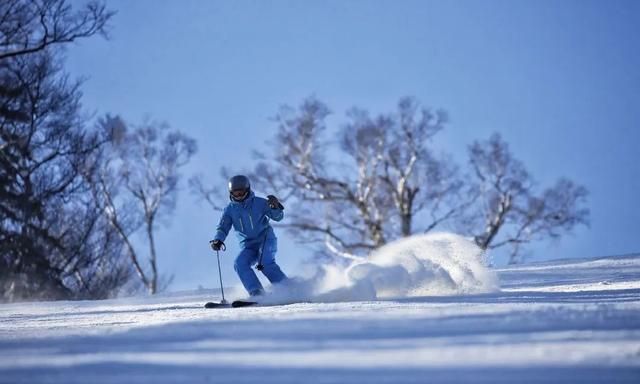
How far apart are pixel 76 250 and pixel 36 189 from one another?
75.4 inches

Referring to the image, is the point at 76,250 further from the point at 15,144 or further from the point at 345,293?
the point at 345,293

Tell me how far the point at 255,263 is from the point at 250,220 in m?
0.42

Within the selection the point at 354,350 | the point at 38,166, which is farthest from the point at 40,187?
the point at 354,350

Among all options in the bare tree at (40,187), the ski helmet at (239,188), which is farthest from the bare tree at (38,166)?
the ski helmet at (239,188)

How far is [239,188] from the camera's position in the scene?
21.4 feet

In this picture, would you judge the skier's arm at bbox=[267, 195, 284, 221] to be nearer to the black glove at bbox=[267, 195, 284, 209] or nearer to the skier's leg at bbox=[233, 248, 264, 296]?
the black glove at bbox=[267, 195, 284, 209]

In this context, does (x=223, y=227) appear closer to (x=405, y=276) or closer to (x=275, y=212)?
(x=275, y=212)

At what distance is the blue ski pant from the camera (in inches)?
246

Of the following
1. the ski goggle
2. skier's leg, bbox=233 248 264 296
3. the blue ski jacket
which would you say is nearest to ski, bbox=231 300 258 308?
skier's leg, bbox=233 248 264 296

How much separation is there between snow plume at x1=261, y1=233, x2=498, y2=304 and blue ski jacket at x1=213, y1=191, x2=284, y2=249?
0.72 metres

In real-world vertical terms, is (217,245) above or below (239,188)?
below

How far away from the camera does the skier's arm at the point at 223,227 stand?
6.54 metres

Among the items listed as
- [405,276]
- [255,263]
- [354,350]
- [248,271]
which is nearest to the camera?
[354,350]

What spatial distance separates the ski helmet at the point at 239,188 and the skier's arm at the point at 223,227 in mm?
206
